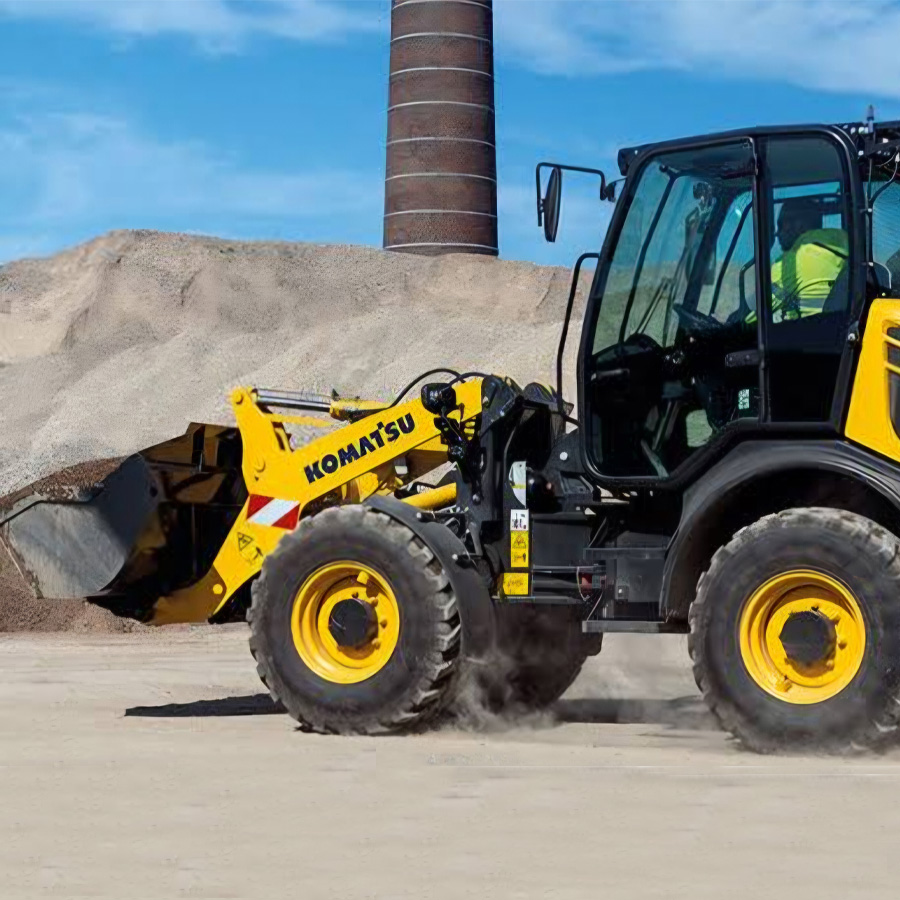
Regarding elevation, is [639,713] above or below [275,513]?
below

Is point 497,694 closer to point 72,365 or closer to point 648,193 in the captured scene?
point 648,193

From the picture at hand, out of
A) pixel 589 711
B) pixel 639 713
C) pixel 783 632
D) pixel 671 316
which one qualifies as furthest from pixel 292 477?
pixel 783 632

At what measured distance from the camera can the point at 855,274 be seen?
8406 millimetres

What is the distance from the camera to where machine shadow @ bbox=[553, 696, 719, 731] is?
32.7ft

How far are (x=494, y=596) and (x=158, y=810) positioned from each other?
3.10m

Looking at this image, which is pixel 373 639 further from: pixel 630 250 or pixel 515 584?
pixel 630 250

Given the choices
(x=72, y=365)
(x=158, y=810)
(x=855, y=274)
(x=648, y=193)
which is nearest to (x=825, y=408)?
(x=855, y=274)

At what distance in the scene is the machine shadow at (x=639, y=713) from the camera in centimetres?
995

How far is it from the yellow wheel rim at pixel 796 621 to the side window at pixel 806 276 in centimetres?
78

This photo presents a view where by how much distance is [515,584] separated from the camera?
959 cm

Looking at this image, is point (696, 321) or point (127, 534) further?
point (127, 534)

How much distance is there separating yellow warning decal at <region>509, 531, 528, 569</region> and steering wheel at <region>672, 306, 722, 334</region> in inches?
55.3

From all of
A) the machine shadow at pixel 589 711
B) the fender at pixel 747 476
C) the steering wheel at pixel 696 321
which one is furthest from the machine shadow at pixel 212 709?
the steering wheel at pixel 696 321

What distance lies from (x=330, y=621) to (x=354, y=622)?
0.18 m
